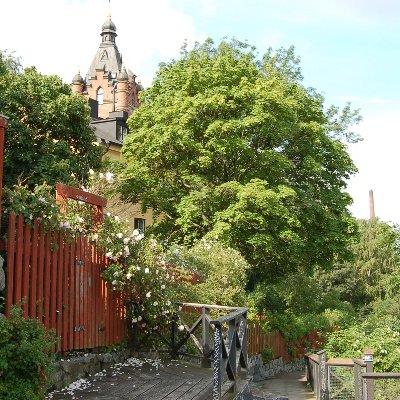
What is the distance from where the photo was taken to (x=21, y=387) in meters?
6.26

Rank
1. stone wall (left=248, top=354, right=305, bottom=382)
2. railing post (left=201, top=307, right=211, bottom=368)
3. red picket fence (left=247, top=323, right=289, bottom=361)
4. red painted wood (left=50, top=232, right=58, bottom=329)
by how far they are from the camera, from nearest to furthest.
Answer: red painted wood (left=50, top=232, right=58, bottom=329)
railing post (left=201, top=307, right=211, bottom=368)
stone wall (left=248, top=354, right=305, bottom=382)
red picket fence (left=247, top=323, right=289, bottom=361)

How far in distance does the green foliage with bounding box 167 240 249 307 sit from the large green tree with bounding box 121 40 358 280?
16.8 ft

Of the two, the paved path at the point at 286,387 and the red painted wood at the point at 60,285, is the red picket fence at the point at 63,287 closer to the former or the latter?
the red painted wood at the point at 60,285

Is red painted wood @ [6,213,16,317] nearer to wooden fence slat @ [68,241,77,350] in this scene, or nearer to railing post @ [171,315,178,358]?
wooden fence slat @ [68,241,77,350]

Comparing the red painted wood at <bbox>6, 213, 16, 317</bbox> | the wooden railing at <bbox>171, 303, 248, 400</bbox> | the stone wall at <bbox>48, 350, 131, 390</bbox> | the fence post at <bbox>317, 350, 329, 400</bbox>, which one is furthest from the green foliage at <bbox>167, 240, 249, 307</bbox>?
the red painted wood at <bbox>6, 213, 16, 317</bbox>

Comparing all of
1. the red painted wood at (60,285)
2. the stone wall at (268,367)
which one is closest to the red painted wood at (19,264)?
the red painted wood at (60,285)

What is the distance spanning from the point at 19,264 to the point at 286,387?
1556 cm

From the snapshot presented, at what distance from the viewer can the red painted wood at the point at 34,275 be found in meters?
7.80

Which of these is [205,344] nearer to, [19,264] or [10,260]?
[19,264]

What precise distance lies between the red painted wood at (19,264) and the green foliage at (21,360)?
766 millimetres

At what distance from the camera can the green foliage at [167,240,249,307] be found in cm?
1505

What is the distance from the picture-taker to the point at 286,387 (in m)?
21.3

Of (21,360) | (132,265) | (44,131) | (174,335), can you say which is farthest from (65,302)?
(44,131)

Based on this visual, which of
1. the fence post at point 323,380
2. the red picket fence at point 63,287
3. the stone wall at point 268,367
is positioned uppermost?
the red picket fence at point 63,287
